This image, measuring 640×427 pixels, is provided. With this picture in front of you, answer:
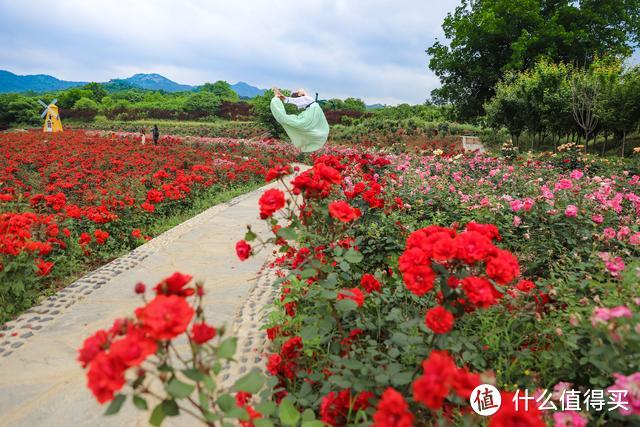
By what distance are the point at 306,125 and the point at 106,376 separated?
9965 millimetres

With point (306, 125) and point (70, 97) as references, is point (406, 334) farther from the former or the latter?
point (70, 97)

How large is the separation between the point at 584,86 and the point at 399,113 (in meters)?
19.2

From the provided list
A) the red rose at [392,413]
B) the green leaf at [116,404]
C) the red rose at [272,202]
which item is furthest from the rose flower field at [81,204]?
the red rose at [392,413]

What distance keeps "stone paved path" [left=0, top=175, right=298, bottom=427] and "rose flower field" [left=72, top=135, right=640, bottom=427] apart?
372 millimetres

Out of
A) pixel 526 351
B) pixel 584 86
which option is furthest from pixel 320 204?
pixel 584 86

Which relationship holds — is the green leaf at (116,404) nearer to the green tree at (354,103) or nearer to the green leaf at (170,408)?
the green leaf at (170,408)

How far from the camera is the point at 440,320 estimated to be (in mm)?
1283

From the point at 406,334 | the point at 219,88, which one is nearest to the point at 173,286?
the point at 406,334

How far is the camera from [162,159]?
9.96 m

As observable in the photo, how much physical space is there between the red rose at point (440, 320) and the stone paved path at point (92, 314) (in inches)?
32.9

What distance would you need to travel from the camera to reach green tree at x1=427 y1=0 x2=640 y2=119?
22.8 m

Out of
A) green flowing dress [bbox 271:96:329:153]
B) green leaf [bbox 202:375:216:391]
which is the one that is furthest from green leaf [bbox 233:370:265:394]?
green flowing dress [bbox 271:96:329:153]

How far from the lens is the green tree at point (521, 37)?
22.8 m

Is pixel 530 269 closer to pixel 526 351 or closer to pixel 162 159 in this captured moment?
pixel 526 351
